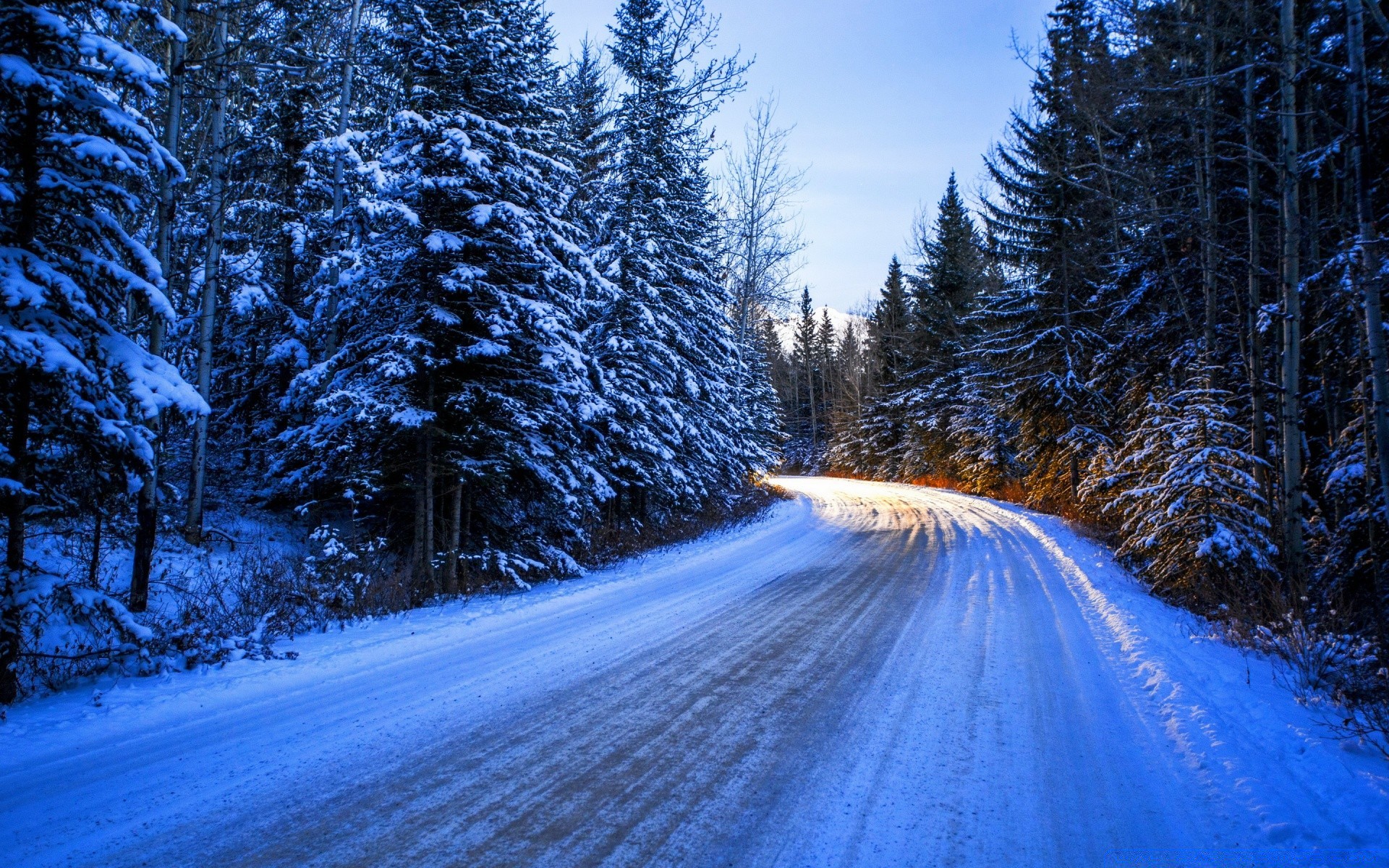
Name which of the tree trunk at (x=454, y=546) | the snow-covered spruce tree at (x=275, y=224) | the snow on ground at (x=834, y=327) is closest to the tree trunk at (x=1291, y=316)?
the tree trunk at (x=454, y=546)

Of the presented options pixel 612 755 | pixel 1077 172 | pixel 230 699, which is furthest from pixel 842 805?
pixel 1077 172

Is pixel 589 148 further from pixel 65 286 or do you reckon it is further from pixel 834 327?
pixel 834 327

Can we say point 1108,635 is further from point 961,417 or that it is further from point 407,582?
point 961,417

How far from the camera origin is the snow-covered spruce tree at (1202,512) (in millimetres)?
8312

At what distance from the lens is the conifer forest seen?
3.96 meters

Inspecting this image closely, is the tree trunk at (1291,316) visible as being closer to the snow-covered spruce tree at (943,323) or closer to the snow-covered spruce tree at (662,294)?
the snow-covered spruce tree at (662,294)

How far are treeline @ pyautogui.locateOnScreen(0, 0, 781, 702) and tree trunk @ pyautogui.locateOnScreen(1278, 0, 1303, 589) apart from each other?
31.0ft

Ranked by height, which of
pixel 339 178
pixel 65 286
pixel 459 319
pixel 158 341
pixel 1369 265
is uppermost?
pixel 339 178

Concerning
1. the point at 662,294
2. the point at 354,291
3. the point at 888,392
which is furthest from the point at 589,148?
the point at 888,392

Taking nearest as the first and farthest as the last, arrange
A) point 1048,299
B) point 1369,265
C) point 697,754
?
point 697,754, point 1369,265, point 1048,299

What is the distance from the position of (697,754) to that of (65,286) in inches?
216

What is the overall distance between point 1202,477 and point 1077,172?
45.8ft

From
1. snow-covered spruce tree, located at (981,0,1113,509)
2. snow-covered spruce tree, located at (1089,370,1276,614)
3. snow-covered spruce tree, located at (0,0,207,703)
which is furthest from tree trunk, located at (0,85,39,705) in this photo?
snow-covered spruce tree, located at (981,0,1113,509)

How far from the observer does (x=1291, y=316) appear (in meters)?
7.83
